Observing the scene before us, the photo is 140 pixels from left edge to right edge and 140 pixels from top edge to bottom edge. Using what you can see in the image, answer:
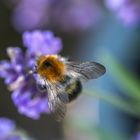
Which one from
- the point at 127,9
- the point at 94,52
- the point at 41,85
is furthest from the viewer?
the point at 94,52

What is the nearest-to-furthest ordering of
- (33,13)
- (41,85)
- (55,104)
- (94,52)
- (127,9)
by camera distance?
(55,104) → (41,85) → (127,9) → (94,52) → (33,13)

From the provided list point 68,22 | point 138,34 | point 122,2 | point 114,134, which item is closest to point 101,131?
point 114,134

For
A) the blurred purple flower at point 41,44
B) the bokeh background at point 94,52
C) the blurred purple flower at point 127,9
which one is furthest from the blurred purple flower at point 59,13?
the blurred purple flower at point 41,44

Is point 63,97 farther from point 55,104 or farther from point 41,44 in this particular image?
point 41,44

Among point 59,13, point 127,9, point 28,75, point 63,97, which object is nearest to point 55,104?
point 63,97

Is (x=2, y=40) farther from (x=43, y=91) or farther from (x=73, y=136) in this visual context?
(x=43, y=91)

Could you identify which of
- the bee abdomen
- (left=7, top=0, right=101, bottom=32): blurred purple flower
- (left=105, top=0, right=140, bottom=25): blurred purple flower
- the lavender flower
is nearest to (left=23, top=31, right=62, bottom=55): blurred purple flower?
the lavender flower
